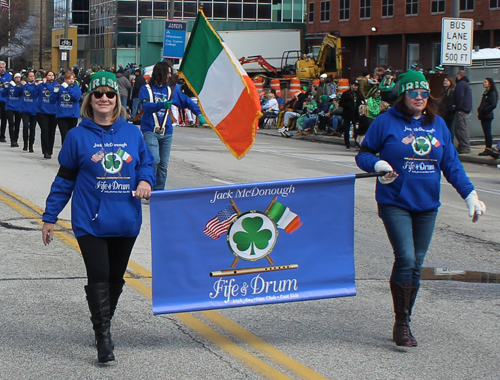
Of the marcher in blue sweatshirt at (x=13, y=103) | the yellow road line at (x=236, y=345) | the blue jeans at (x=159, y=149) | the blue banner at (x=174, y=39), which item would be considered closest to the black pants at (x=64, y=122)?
the marcher in blue sweatshirt at (x=13, y=103)

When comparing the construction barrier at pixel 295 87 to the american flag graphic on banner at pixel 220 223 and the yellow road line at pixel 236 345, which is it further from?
the american flag graphic on banner at pixel 220 223

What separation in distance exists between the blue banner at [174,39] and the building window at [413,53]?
24.4 metres

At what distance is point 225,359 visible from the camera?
4949mm

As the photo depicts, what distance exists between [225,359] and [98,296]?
878 millimetres

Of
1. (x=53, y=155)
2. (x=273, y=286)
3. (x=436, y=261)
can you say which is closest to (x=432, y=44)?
(x=53, y=155)

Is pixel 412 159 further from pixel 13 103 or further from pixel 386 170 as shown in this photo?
pixel 13 103

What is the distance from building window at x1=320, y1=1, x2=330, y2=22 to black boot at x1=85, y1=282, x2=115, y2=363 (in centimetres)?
5603

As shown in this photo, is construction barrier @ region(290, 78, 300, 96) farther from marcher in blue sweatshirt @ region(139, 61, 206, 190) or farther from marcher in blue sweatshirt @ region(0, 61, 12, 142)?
marcher in blue sweatshirt @ region(139, 61, 206, 190)

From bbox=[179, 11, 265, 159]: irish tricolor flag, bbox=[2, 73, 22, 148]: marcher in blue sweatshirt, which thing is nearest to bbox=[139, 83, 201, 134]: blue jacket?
bbox=[179, 11, 265, 159]: irish tricolor flag

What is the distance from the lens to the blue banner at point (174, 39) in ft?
97.9

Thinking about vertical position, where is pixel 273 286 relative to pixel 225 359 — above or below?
above

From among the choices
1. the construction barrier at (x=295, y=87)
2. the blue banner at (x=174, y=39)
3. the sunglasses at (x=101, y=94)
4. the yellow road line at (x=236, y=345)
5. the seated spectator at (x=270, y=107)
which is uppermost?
the blue banner at (x=174, y=39)

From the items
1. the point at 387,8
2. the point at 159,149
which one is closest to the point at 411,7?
the point at 387,8

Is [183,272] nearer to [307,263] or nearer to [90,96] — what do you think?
[307,263]
